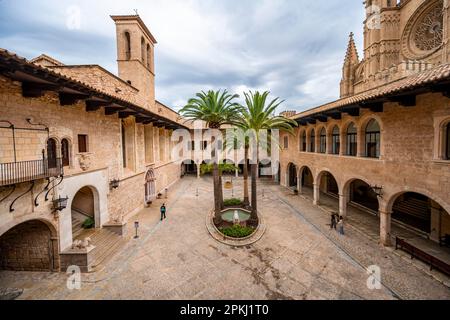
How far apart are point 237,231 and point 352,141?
407 inches

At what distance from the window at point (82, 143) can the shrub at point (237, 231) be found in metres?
9.24

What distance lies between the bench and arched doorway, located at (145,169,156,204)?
721 inches

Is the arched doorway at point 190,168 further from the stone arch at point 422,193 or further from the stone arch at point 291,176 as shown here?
the stone arch at point 422,193

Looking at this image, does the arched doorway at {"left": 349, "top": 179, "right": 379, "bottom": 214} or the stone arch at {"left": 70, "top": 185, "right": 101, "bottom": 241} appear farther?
the arched doorway at {"left": 349, "top": 179, "right": 379, "bottom": 214}

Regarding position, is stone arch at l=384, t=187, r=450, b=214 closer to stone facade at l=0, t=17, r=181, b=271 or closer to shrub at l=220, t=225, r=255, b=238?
shrub at l=220, t=225, r=255, b=238

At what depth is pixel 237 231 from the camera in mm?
11844

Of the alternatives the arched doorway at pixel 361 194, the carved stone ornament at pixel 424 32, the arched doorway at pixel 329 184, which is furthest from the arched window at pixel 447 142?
the carved stone ornament at pixel 424 32

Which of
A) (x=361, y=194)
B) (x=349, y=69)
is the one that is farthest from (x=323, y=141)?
(x=349, y=69)

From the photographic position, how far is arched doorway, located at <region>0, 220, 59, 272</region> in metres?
8.43

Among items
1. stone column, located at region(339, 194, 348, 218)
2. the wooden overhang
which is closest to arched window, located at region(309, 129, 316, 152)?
stone column, located at region(339, 194, 348, 218)

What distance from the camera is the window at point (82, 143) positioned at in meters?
10.1
